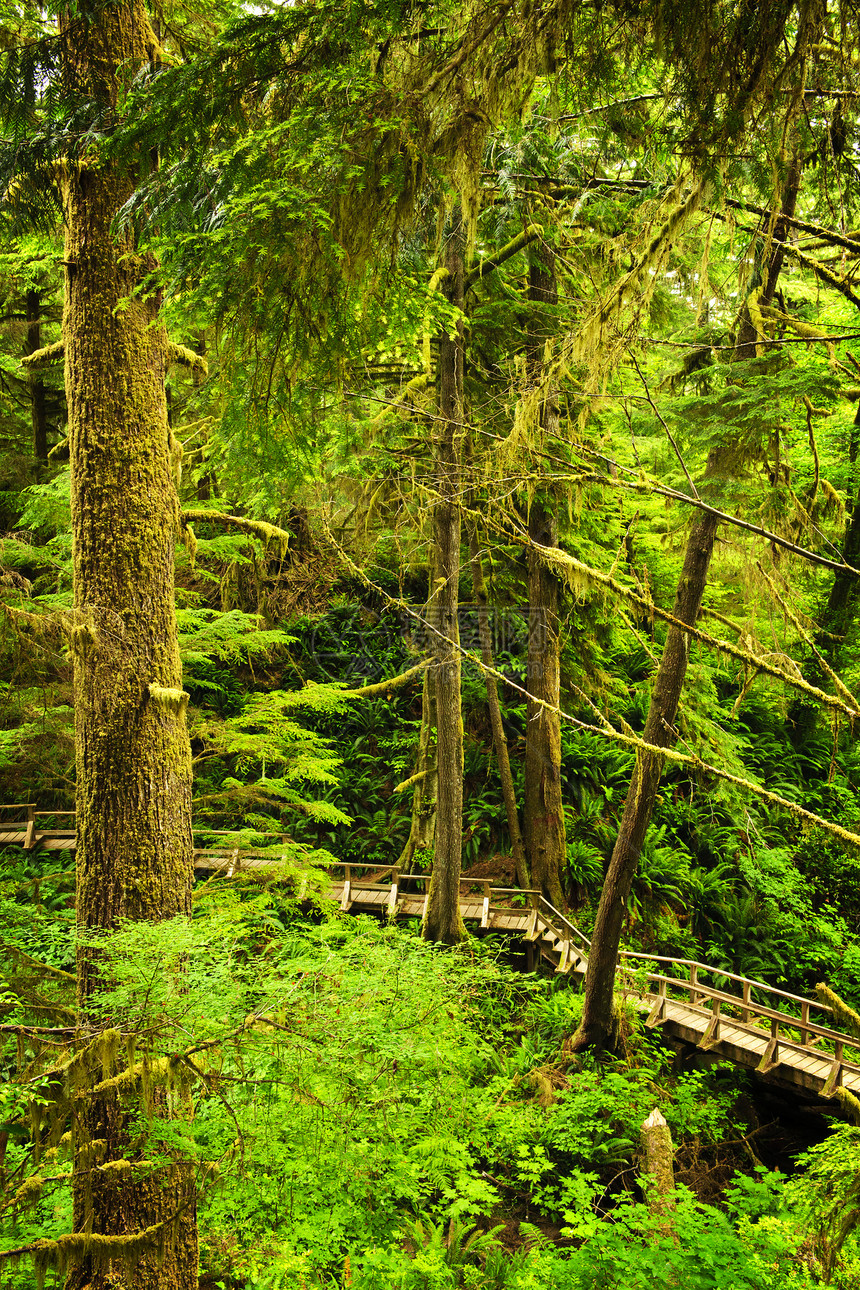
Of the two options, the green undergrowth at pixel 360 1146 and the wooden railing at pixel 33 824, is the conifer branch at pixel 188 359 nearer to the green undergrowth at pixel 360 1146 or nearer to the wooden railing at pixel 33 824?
the green undergrowth at pixel 360 1146

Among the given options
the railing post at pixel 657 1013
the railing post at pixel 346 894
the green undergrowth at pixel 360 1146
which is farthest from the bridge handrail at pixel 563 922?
the railing post at pixel 346 894

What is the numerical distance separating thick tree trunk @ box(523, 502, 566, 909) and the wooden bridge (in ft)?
2.39

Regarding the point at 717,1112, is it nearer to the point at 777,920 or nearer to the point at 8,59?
the point at 777,920

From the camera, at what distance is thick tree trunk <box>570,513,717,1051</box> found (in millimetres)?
7641

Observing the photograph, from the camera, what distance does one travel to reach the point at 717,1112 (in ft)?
28.2

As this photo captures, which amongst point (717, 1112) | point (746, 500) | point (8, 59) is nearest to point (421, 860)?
point (717, 1112)

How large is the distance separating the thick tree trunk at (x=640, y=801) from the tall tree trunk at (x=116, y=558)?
455 cm

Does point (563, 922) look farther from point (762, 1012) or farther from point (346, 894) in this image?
point (346, 894)

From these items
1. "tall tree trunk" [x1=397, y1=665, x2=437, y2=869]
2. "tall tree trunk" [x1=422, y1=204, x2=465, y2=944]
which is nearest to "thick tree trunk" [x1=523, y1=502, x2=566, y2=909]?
"tall tree trunk" [x1=397, y1=665, x2=437, y2=869]

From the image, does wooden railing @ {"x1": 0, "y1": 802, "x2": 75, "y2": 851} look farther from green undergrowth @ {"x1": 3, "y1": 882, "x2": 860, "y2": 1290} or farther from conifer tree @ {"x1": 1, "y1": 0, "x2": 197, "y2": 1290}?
conifer tree @ {"x1": 1, "y1": 0, "x2": 197, "y2": 1290}

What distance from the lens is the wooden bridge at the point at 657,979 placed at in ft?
27.4

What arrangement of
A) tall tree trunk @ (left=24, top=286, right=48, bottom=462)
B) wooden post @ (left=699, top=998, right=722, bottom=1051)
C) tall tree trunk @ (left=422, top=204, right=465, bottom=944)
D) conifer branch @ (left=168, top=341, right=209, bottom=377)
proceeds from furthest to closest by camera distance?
tall tree trunk @ (left=24, top=286, right=48, bottom=462) < tall tree trunk @ (left=422, top=204, right=465, bottom=944) < wooden post @ (left=699, top=998, right=722, bottom=1051) < conifer branch @ (left=168, top=341, right=209, bottom=377)

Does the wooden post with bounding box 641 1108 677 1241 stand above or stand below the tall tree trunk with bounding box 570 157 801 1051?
below

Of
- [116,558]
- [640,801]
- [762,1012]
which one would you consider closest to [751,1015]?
[762,1012]
